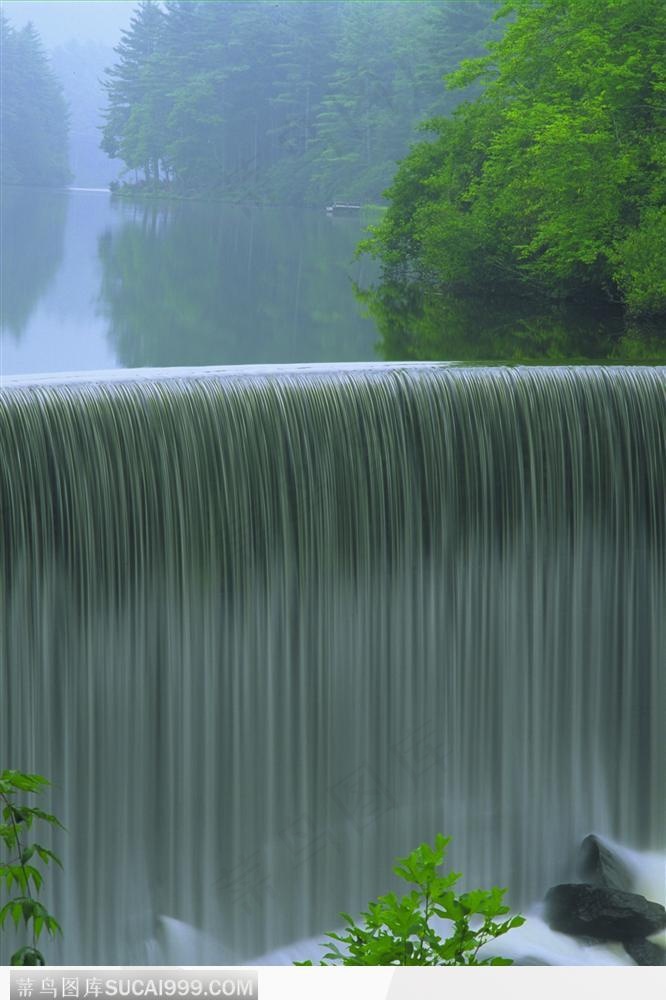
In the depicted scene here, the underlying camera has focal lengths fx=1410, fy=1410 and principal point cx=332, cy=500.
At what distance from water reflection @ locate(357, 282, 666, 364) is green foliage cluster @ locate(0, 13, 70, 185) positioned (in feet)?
7.99

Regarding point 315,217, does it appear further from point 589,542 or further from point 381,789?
point 381,789

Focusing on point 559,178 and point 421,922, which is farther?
point 559,178

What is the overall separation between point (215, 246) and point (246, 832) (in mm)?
4760

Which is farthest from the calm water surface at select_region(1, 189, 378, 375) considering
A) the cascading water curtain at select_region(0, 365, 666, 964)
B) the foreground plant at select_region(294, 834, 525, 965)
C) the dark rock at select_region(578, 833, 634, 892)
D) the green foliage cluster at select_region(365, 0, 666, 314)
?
the foreground plant at select_region(294, 834, 525, 965)

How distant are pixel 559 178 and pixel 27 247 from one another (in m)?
3.28

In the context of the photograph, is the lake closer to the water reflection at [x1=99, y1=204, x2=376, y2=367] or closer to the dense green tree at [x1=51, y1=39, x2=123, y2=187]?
the water reflection at [x1=99, y1=204, x2=376, y2=367]

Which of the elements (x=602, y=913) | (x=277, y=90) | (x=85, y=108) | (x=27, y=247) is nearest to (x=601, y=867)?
(x=602, y=913)

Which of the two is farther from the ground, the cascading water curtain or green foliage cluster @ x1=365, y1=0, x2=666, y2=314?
green foliage cluster @ x1=365, y1=0, x2=666, y2=314

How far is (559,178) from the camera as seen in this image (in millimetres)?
8016

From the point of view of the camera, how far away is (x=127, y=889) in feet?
15.4

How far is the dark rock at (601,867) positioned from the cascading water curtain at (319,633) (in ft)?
0.27

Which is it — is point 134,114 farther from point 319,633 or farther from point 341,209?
point 319,633

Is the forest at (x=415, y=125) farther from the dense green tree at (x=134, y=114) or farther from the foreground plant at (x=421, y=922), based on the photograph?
the foreground plant at (x=421, y=922)

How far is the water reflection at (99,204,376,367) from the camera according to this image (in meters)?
7.42
